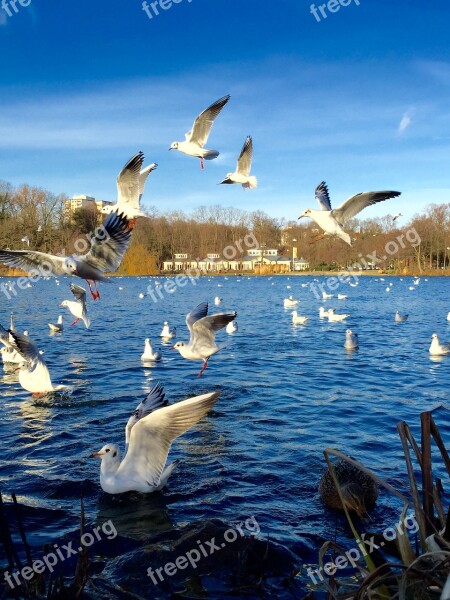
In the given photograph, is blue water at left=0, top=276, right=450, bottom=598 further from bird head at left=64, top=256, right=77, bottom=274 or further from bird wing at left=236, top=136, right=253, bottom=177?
bird wing at left=236, top=136, right=253, bottom=177

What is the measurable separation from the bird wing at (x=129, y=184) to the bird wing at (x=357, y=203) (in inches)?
125

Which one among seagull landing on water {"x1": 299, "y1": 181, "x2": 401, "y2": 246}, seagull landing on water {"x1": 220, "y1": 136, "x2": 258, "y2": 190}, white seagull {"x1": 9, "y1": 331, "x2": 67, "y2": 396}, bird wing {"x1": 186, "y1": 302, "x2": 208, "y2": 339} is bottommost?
white seagull {"x1": 9, "y1": 331, "x2": 67, "y2": 396}

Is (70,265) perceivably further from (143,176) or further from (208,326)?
(208,326)

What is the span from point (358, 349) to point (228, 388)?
7370 millimetres

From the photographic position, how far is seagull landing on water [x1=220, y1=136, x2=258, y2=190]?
10039 mm

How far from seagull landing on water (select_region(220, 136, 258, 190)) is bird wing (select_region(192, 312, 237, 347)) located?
238 cm

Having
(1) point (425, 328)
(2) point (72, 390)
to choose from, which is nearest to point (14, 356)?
(2) point (72, 390)

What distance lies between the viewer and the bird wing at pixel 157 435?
18.5 feet

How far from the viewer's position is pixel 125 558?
511cm

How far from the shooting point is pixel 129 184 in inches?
315

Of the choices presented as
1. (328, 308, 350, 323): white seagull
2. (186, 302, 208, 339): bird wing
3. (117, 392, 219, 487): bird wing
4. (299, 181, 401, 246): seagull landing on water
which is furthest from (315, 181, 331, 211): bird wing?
(328, 308, 350, 323): white seagull

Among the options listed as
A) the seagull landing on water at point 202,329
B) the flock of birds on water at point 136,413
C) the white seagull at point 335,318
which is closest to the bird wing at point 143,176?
the flock of birds on water at point 136,413

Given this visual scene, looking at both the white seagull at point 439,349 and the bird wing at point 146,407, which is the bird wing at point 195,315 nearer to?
the bird wing at point 146,407

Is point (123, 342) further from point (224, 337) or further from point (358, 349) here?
point (358, 349)
